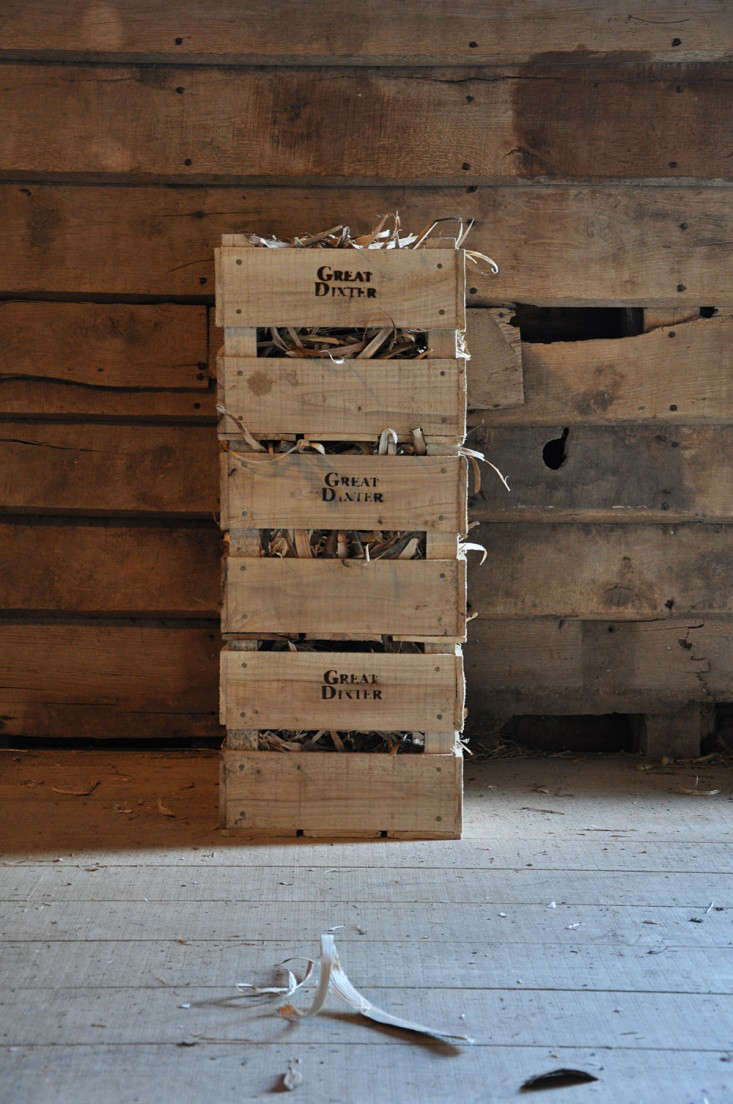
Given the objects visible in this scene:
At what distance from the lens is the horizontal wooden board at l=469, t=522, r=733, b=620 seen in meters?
3.92

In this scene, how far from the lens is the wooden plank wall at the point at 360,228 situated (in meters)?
3.69

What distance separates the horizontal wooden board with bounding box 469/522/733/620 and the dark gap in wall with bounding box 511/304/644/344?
73 cm

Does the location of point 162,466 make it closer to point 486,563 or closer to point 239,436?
point 239,436

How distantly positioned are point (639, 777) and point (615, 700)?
31 cm

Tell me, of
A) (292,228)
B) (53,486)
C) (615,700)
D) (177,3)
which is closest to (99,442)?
(53,486)

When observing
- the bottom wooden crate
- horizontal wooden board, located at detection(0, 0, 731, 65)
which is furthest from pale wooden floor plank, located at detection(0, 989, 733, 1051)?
horizontal wooden board, located at detection(0, 0, 731, 65)

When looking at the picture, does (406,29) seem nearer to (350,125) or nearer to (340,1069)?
(350,125)

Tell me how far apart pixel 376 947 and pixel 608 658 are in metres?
1.90

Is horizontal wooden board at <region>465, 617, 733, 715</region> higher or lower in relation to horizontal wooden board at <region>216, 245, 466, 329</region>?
lower

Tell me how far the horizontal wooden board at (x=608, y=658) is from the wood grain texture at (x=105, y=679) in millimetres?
1037

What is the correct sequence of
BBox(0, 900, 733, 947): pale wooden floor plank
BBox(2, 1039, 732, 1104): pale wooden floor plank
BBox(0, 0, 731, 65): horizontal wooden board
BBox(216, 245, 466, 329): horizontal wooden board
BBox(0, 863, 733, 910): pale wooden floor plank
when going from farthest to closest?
BBox(0, 0, 731, 65): horizontal wooden board, BBox(216, 245, 466, 329): horizontal wooden board, BBox(0, 863, 733, 910): pale wooden floor plank, BBox(0, 900, 733, 947): pale wooden floor plank, BBox(2, 1039, 732, 1104): pale wooden floor plank

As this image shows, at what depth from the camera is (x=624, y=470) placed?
3.87 m

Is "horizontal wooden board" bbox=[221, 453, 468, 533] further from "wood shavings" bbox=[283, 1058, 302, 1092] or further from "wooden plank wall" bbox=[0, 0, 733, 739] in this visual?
"wood shavings" bbox=[283, 1058, 302, 1092]

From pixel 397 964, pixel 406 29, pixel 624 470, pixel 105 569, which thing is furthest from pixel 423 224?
pixel 397 964
